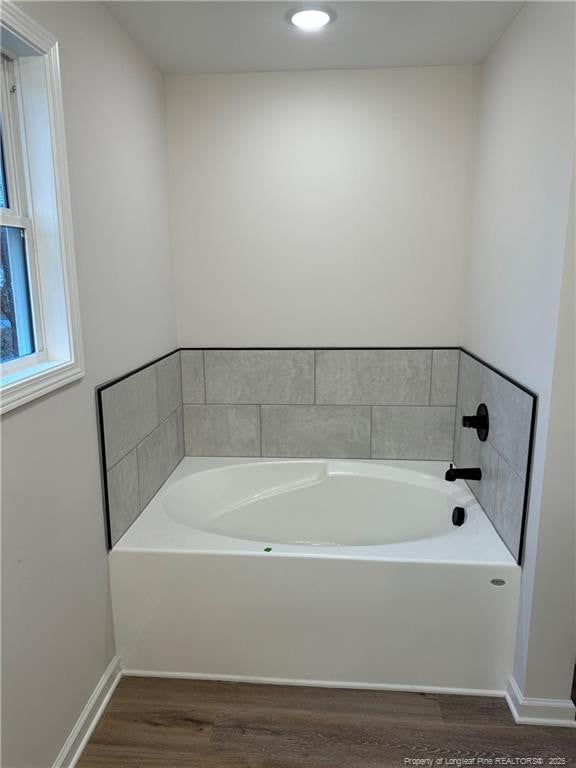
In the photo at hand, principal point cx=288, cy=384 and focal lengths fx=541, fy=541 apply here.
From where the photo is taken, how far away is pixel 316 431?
293 cm

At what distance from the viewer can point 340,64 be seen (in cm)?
251

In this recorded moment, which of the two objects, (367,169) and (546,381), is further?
(367,169)

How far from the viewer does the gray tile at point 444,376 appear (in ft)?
9.18

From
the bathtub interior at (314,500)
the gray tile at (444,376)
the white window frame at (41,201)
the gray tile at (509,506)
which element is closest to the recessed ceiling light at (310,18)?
the white window frame at (41,201)

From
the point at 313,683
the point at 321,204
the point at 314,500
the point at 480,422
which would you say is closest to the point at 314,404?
the point at 314,500

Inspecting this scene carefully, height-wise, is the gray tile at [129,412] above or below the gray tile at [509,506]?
above

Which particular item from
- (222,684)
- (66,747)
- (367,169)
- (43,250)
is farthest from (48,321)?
(367,169)

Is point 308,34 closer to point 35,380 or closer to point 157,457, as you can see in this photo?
point 35,380

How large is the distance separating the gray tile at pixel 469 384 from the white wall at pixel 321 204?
0.19 metres

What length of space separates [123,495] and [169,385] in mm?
720

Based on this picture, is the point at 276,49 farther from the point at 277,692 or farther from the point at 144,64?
the point at 277,692

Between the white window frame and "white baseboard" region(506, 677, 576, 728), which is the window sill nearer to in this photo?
the white window frame

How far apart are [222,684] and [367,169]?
2.38 m

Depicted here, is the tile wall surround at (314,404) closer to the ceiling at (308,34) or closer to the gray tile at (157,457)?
the gray tile at (157,457)
